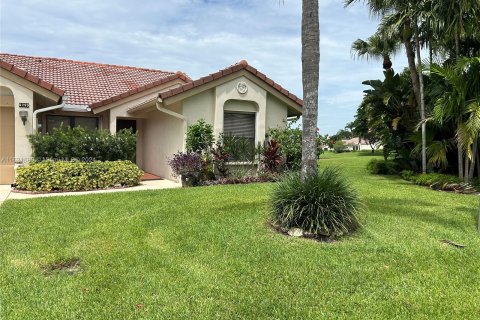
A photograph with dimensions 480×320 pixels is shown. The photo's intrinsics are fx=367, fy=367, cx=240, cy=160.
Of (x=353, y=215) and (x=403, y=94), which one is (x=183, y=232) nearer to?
(x=353, y=215)

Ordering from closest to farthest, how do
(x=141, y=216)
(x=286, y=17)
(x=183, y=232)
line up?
(x=183, y=232) < (x=141, y=216) < (x=286, y=17)

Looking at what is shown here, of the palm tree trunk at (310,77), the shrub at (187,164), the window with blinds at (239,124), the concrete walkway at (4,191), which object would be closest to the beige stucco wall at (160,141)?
the shrub at (187,164)

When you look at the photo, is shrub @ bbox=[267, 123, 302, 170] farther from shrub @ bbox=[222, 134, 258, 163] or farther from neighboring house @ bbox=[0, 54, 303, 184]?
shrub @ bbox=[222, 134, 258, 163]

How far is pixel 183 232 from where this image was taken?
269 inches

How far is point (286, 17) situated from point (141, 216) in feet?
20.0

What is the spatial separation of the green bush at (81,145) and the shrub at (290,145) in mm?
5998

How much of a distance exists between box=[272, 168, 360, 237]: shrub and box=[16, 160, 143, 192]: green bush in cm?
799

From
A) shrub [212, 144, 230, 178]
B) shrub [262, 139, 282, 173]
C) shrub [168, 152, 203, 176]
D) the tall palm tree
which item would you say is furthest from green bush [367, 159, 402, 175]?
shrub [168, 152, 203, 176]

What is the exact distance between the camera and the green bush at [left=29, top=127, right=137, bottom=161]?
43.3 feet

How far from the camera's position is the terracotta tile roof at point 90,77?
16.8 m

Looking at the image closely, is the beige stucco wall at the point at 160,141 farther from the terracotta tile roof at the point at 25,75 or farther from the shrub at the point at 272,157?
the terracotta tile roof at the point at 25,75

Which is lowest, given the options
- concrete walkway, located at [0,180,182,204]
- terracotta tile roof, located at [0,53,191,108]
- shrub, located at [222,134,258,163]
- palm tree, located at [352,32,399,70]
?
concrete walkway, located at [0,180,182,204]

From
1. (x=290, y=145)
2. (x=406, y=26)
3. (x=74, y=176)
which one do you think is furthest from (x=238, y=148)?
(x=406, y=26)

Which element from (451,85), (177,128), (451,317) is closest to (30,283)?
(451,317)
